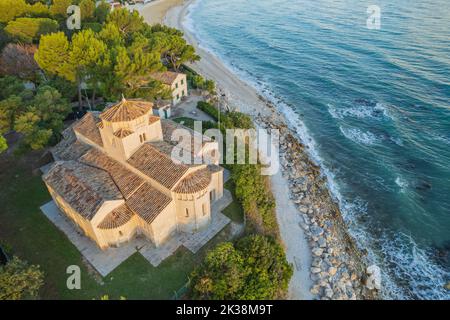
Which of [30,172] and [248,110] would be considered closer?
[30,172]

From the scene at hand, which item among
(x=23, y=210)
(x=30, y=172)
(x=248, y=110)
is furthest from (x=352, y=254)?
(x=30, y=172)

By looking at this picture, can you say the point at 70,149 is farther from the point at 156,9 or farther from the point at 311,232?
the point at 156,9

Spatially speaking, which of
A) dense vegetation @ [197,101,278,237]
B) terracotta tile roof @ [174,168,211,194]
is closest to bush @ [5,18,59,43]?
dense vegetation @ [197,101,278,237]

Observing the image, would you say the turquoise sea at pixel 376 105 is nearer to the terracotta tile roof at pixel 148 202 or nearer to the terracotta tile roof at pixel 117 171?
the terracotta tile roof at pixel 148 202

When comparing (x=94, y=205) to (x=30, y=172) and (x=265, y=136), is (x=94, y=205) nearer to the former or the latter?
(x=30, y=172)

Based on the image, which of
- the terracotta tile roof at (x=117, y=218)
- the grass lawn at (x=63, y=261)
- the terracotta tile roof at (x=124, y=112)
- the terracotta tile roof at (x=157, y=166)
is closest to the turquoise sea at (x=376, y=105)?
the grass lawn at (x=63, y=261)
